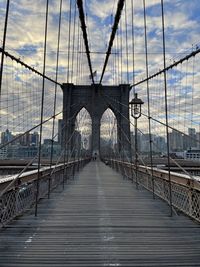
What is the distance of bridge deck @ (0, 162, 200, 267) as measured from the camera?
5.86 feet

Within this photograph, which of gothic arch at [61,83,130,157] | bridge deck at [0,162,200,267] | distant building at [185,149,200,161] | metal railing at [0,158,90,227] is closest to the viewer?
bridge deck at [0,162,200,267]

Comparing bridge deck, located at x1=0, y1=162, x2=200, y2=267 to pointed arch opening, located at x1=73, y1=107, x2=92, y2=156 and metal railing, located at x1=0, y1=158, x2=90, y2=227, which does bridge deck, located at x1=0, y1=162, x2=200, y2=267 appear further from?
pointed arch opening, located at x1=73, y1=107, x2=92, y2=156

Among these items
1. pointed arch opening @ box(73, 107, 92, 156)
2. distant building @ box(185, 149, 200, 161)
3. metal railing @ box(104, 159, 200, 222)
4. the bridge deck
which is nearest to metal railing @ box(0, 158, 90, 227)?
the bridge deck

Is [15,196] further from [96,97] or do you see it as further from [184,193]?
[96,97]

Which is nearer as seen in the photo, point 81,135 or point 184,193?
point 184,193

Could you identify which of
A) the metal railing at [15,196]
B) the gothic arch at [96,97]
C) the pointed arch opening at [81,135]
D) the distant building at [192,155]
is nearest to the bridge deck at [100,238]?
the metal railing at [15,196]

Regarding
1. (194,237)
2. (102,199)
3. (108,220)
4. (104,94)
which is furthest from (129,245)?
(104,94)

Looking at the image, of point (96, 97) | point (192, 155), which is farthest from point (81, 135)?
point (96, 97)

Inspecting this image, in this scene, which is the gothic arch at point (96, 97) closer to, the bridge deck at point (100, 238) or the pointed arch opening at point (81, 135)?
the pointed arch opening at point (81, 135)

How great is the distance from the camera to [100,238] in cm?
223

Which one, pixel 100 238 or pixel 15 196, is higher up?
pixel 15 196

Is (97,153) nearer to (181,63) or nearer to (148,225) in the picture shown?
(181,63)

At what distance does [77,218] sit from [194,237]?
1.23 meters

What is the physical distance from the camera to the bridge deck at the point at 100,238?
5.86ft
